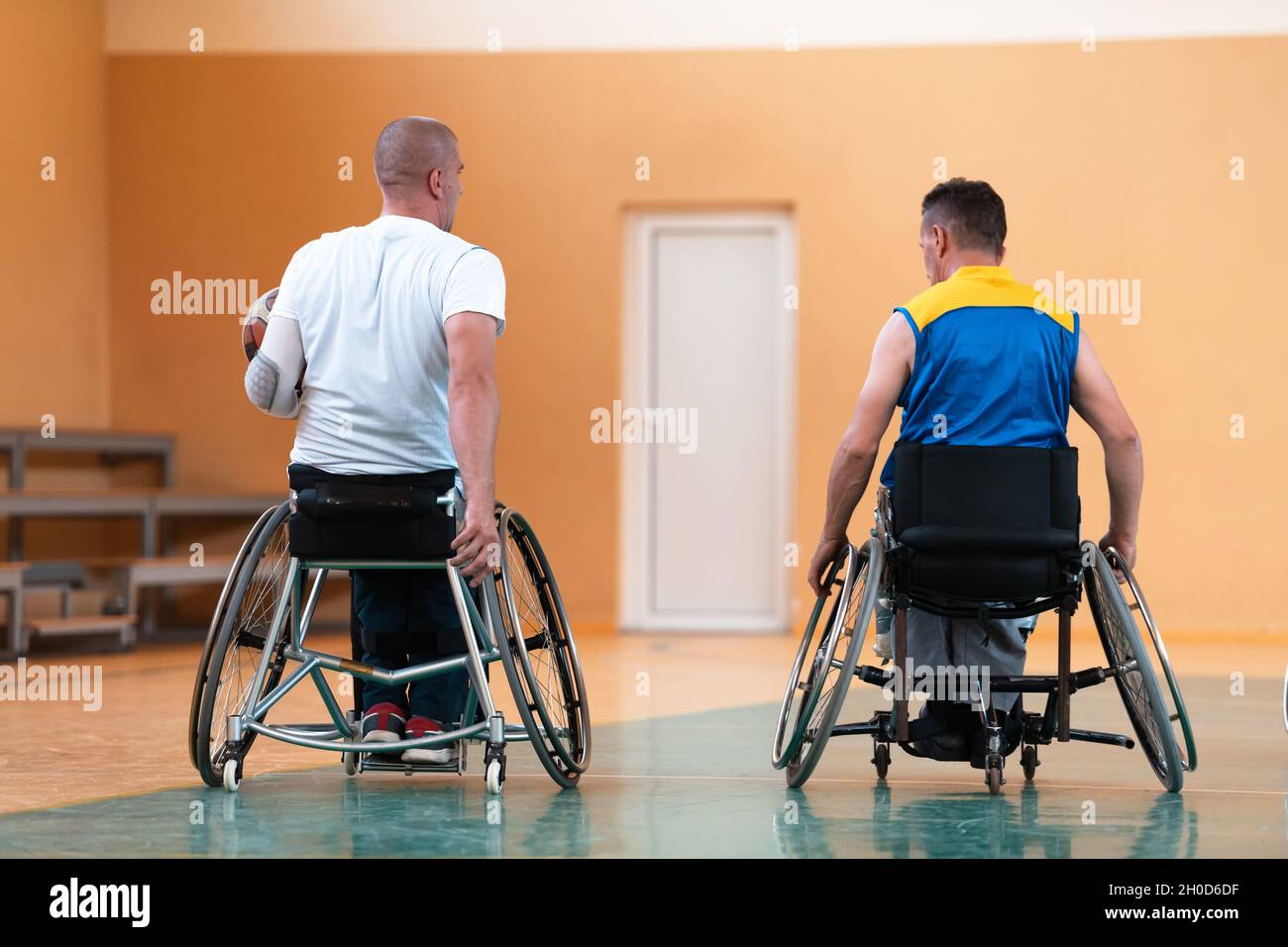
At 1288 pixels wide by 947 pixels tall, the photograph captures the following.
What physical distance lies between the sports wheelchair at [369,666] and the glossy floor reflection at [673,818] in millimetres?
118

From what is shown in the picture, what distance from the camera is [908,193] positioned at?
294 inches

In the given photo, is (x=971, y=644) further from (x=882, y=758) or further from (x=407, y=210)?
(x=407, y=210)

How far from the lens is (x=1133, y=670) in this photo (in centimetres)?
290

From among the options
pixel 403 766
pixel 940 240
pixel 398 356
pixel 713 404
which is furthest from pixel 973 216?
pixel 713 404

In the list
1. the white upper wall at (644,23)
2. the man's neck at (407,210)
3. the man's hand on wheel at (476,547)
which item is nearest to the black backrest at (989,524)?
the man's hand on wheel at (476,547)

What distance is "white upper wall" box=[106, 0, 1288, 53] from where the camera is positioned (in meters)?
7.38

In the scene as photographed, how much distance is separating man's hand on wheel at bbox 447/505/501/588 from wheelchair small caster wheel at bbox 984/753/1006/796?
1017 millimetres

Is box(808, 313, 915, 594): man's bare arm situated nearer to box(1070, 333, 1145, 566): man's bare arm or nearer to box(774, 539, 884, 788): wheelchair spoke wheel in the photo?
box(774, 539, 884, 788): wheelchair spoke wheel

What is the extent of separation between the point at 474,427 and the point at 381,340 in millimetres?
267

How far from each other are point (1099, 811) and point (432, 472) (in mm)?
1391

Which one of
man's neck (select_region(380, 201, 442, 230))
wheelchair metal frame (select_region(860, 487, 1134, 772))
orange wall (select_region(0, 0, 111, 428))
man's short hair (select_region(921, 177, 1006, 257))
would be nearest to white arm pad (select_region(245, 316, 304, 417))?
man's neck (select_region(380, 201, 442, 230))

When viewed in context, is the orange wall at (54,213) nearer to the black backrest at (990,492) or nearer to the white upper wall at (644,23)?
the white upper wall at (644,23)

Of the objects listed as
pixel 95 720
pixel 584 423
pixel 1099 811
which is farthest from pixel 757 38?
pixel 1099 811
